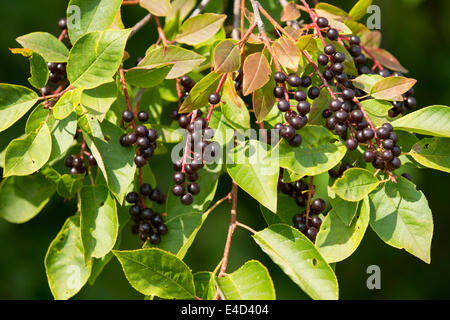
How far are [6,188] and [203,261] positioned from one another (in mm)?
1483

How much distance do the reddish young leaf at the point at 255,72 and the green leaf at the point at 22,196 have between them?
0.72 metres

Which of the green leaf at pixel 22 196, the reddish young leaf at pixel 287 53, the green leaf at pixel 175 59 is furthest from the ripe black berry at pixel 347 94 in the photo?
the green leaf at pixel 22 196

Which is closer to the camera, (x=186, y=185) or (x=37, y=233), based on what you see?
(x=186, y=185)

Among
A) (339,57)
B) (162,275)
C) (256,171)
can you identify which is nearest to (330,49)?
(339,57)

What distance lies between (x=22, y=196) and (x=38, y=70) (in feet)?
1.46

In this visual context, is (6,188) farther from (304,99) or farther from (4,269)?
(4,269)

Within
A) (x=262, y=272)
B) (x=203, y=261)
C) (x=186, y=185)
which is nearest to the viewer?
(x=262, y=272)

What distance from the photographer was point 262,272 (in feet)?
3.68

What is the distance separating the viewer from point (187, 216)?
133 centimetres

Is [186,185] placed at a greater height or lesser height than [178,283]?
greater

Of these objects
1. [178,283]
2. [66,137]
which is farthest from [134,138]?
[178,283]

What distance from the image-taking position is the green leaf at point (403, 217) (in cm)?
117

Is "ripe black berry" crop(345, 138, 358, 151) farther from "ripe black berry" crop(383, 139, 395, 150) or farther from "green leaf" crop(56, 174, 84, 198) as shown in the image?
"green leaf" crop(56, 174, 84, 198)

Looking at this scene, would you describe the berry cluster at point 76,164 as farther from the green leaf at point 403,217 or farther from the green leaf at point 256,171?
the green leaf at point 403,217
